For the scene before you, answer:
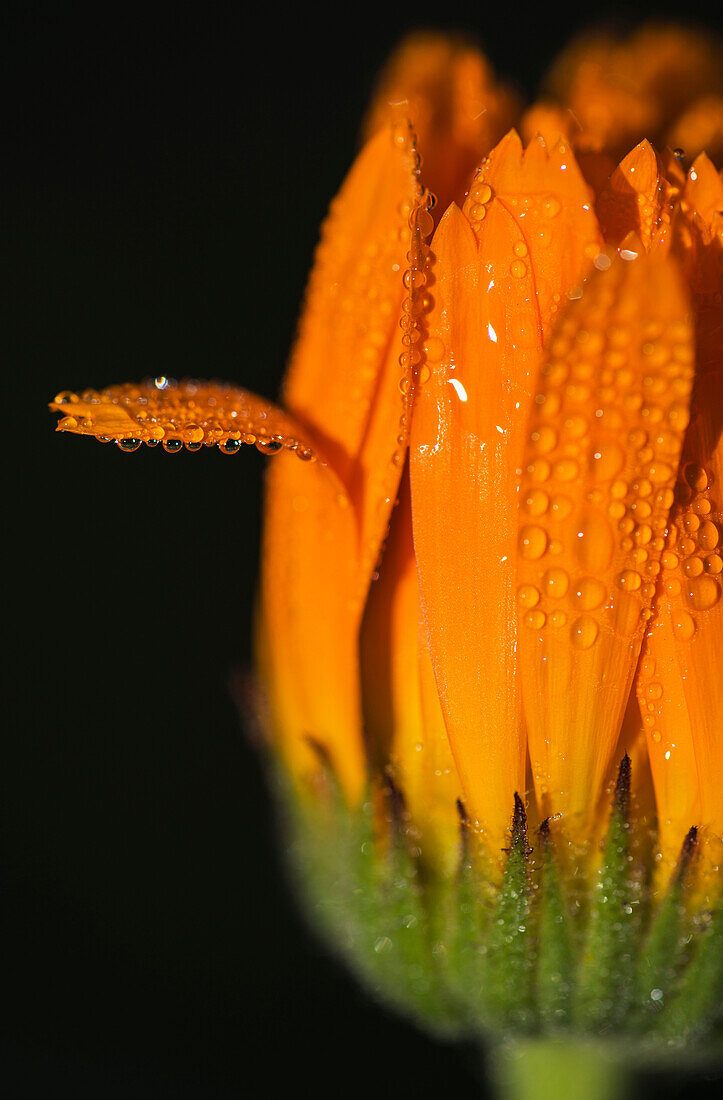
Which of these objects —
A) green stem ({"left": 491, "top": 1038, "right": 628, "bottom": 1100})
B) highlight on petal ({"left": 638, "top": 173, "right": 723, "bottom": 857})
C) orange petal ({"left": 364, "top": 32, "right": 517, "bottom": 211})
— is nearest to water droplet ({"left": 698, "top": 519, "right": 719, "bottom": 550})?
highlight on petal ({"left": 638, "top": 173, "right": 723, "bottom": 857})

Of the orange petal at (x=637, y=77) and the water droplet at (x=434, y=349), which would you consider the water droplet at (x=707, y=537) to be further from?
the orange petal at (x=637, y=77)

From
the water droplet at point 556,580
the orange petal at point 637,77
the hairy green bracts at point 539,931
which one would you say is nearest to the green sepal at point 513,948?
the hairy green bracts at point 539,931

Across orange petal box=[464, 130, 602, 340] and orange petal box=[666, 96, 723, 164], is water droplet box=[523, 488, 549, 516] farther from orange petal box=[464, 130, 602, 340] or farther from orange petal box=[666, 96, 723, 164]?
orange petal box=[666, 96, 723, 164]

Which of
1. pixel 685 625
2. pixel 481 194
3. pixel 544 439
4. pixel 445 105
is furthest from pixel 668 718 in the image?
pixel 445 105

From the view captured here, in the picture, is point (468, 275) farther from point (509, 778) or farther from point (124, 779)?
point (124, 779)

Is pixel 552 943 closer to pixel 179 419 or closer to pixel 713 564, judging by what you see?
pixel 713 564
